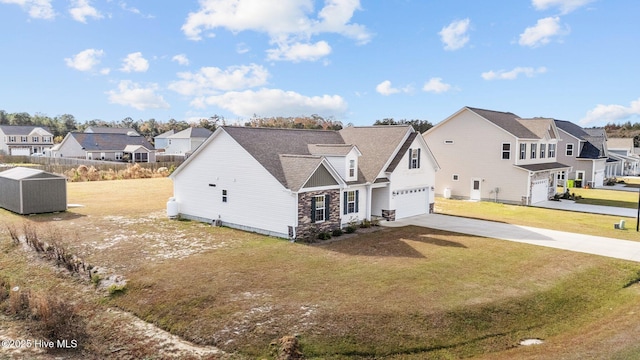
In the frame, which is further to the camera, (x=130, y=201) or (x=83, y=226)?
(x=130, y=201)

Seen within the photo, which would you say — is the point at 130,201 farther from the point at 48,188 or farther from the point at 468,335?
the point at 468,335

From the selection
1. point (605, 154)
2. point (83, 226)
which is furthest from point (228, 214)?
point (605, 154)

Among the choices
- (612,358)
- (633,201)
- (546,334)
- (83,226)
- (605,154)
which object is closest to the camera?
(612,358)

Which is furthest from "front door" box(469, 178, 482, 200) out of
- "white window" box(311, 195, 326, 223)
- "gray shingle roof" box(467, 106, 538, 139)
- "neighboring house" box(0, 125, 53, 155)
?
"neighboring house" box(0, 125, 53, 155)

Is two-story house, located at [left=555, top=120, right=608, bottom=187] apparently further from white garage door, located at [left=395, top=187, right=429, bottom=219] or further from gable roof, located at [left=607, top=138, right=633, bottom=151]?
gable roof, located at [left=607, top=138, right=633, bottom=151]

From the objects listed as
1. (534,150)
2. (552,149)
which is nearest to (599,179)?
(552,149)

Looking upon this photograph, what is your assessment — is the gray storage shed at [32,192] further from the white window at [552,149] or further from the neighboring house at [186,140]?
the neighboring house at [186,140]

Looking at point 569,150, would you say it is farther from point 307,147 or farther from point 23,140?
point 23,140
